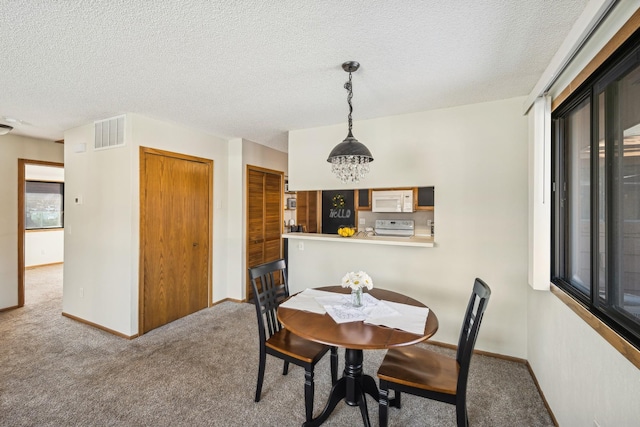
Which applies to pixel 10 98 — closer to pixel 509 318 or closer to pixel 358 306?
pixel 358 306

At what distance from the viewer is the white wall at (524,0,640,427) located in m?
1.17

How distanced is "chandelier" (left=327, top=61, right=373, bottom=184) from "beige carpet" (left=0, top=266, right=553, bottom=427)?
171cm

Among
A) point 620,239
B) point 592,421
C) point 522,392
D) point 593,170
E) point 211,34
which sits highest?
point 211,34

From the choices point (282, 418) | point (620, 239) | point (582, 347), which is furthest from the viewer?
point (282, 418)

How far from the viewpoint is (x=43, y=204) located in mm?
6566

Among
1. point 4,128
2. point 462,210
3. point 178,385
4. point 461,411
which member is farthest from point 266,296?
point 4,128

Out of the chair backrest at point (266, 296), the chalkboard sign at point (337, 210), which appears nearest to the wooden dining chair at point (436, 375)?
the chair backrest at point (266, 296)

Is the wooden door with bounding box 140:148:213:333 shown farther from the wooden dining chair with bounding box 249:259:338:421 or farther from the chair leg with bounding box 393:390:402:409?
the chair leg with bounding box 393:390:402:409

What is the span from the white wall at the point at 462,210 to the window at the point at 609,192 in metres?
0.69

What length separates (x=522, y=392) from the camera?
2176 millimetres

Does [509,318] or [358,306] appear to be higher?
[358,306]

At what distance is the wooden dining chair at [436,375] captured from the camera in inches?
59.6

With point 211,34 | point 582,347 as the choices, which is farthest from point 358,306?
point 211,34

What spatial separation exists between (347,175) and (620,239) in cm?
159
